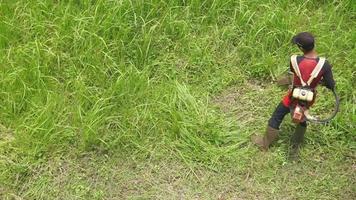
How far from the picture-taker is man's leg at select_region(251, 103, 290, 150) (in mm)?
3984

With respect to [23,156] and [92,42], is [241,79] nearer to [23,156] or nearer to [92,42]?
[92,42]

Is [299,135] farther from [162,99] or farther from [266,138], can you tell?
[162,99]

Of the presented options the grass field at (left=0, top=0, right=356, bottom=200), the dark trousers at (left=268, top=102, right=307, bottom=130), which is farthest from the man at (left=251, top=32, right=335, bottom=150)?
the grass field at (left=0, top=0, right=356, bottom=200)

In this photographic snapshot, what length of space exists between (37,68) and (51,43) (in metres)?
0.39

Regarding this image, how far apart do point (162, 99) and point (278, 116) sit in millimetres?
1021

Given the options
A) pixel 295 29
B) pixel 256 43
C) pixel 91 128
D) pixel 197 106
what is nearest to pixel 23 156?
pixel 91 128

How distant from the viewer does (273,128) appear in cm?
405

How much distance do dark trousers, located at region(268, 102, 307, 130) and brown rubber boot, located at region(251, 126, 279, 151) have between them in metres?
0.04

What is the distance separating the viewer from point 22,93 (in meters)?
4.40

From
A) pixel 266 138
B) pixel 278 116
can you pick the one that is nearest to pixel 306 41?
pixel 278 116

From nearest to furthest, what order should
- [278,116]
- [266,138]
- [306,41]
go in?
[306,41]
[278,116]
[266,138]

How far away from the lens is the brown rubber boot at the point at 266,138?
4.07 m

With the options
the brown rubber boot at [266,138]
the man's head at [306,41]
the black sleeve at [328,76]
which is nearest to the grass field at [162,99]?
the brown rubber boot at [266,138]

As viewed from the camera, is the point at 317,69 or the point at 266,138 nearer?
the point at 317,69
